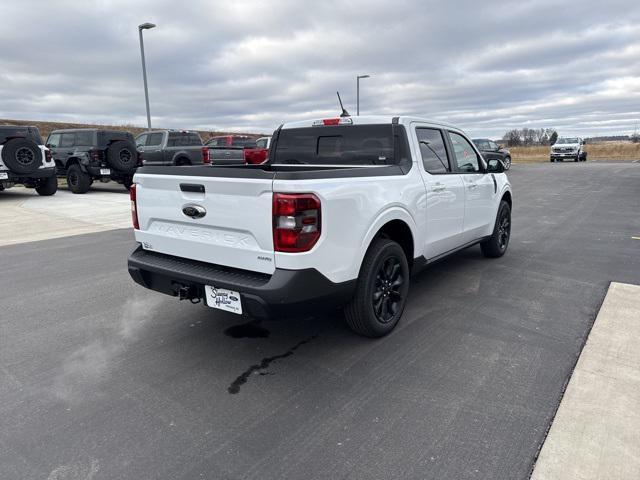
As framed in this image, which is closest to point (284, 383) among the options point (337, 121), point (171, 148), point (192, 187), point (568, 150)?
point (192, 187)

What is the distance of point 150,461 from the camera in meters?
2.45

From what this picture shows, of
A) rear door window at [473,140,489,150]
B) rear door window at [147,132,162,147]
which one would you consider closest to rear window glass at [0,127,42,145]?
rear door window at [147,132,162,147]

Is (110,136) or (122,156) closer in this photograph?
(122,156)

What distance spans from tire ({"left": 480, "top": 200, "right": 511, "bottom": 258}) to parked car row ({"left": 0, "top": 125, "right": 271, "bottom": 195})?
6.43 metres

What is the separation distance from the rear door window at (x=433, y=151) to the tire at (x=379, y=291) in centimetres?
105

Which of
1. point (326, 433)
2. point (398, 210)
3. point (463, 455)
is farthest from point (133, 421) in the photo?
point (398, 210)

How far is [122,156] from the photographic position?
1422 cm

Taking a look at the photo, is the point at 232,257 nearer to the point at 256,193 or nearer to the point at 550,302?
the point at 256,193

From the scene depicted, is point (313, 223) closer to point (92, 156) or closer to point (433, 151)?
point (433, 151)

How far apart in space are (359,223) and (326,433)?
1.41 meters

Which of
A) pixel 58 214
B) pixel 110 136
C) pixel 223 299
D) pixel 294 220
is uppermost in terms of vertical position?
pixel 110 136

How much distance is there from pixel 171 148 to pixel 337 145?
41.9 ft

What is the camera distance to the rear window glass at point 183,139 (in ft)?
53.1

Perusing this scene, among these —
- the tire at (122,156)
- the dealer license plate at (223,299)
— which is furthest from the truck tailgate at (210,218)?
the tire at (122,156)
